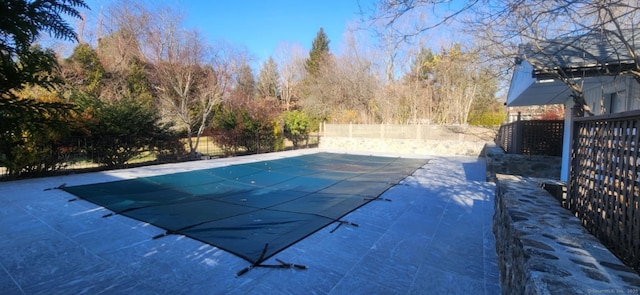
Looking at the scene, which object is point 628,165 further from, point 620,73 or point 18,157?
point 18,157

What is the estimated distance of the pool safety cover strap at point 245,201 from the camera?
3.12 m

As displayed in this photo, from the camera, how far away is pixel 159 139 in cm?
894

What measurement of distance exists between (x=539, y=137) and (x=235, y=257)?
7.09 metres

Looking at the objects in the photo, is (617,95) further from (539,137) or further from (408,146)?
(408,146)

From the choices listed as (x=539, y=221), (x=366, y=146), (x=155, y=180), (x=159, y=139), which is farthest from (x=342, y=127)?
(x=539, y=221)

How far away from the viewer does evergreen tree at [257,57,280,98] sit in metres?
25.2

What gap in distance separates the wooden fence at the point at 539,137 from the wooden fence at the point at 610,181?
4.98 metres

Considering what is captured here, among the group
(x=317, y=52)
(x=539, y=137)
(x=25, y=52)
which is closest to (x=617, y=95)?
(x=539, y=137)

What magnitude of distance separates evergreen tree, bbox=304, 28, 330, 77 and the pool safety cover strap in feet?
62.7

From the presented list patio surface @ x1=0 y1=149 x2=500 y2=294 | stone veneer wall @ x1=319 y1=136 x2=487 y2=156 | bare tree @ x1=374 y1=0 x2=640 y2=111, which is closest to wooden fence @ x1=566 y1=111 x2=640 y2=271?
patio surface @ x1=0 y1=149 x2=500 y2=294

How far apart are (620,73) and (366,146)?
11.6 m

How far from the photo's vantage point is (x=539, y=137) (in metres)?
6.51

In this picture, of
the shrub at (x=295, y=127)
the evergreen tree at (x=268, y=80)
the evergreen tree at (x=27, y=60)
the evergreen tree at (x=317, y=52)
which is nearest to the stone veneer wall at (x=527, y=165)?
the evergreen tree at (x=27, y=60)

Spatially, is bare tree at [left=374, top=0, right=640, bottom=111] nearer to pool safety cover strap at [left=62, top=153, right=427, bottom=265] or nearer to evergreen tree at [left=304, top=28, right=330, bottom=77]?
pool safety cover strap at [left=62, top=153, right=427, bottom=265]
